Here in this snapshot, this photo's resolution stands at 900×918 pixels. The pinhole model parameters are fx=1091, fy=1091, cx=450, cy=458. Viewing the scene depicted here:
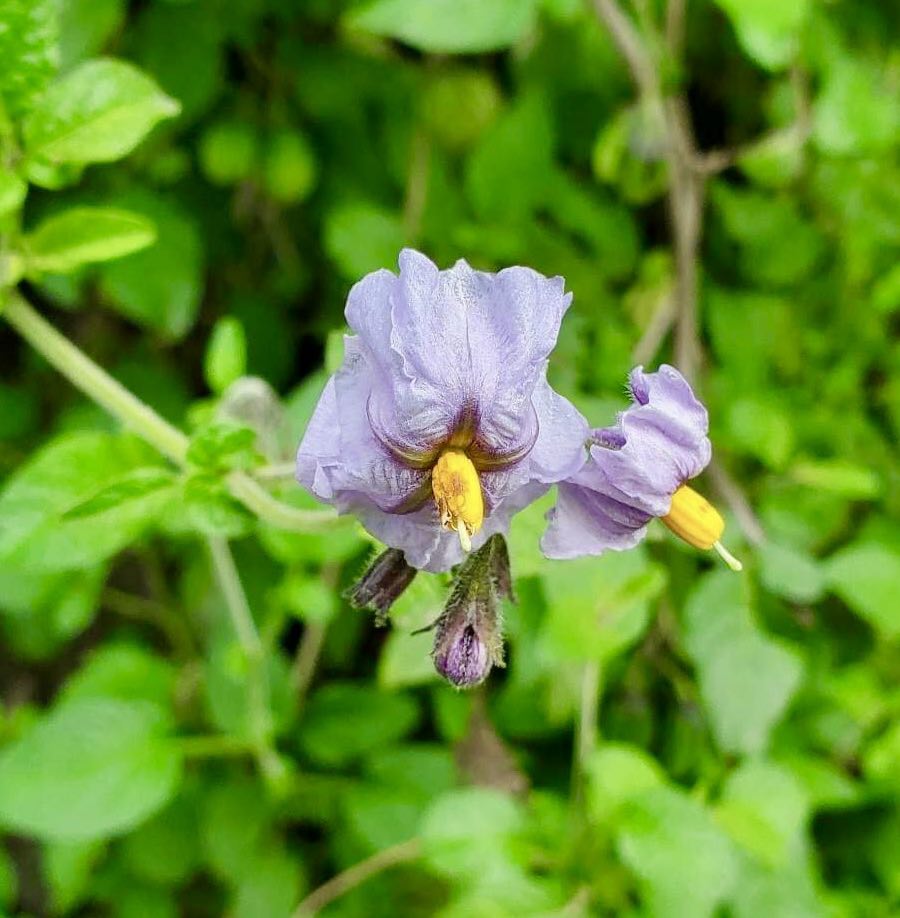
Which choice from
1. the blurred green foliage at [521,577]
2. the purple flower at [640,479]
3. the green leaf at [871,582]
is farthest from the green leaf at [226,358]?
the green leaf at [871,582]

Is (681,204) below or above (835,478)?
above

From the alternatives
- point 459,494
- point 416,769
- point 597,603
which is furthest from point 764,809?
point 459,494

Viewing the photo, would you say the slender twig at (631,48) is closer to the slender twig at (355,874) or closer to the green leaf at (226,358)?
the green leaf at (226,358)

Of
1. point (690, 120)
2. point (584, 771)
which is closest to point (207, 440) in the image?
point (584, 771)

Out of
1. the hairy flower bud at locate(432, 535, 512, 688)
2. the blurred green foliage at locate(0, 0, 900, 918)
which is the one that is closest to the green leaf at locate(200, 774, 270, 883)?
the blurred green foliage at locate(0, 0, 900, 918)

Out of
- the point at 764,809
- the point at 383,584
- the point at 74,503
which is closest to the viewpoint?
the point at 383,584

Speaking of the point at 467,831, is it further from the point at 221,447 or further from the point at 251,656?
the point at 221,447
